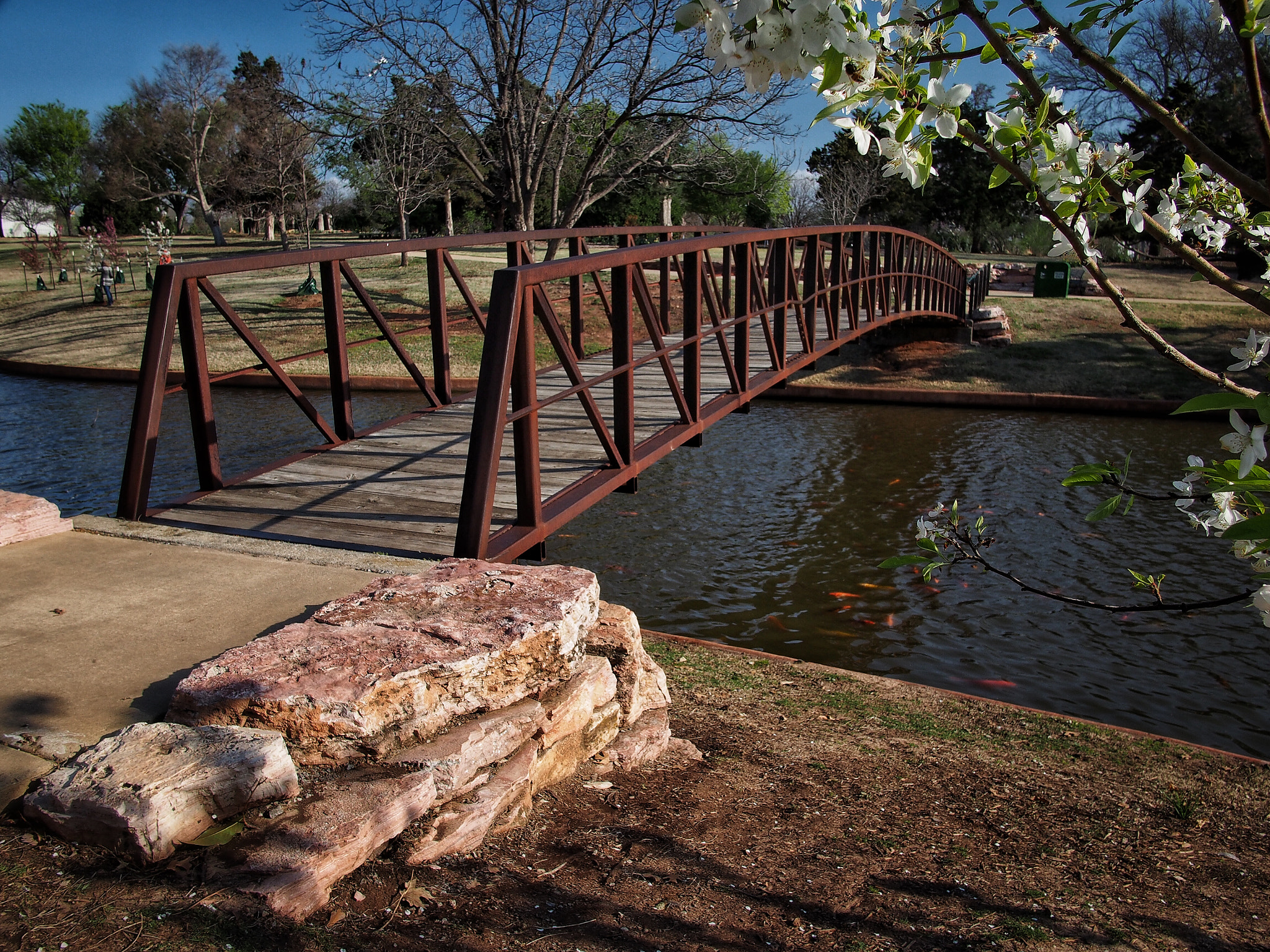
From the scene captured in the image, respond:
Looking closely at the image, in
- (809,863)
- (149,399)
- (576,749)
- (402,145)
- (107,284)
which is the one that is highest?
(402,145)

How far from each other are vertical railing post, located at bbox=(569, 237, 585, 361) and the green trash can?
1864 centimetres

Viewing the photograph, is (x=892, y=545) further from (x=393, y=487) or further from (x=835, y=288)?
(x=393, y=487)

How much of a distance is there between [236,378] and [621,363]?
13.3 m

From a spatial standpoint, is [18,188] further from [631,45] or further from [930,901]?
[930,901]

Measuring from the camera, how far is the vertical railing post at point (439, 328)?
7.34 metres

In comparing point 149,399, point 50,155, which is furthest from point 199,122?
point 149,399

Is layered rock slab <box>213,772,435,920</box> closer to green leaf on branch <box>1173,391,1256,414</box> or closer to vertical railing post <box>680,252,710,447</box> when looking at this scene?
green leaf on branch <box>1173,391,1256,414</box>

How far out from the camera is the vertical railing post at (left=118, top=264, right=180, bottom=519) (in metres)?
4.82

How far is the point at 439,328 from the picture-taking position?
306 inches

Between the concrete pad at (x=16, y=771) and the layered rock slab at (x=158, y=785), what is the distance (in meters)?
0.09

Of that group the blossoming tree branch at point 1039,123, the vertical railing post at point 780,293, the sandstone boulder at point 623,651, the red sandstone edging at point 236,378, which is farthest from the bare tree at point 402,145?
the blossoming tree branch at point 1039,123

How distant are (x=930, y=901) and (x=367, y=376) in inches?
621

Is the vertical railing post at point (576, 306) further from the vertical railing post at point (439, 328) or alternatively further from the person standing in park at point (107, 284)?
the person standing in park at point (107, 284)

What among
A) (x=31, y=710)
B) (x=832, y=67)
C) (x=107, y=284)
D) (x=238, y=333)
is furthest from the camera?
(x=107, y=284)
